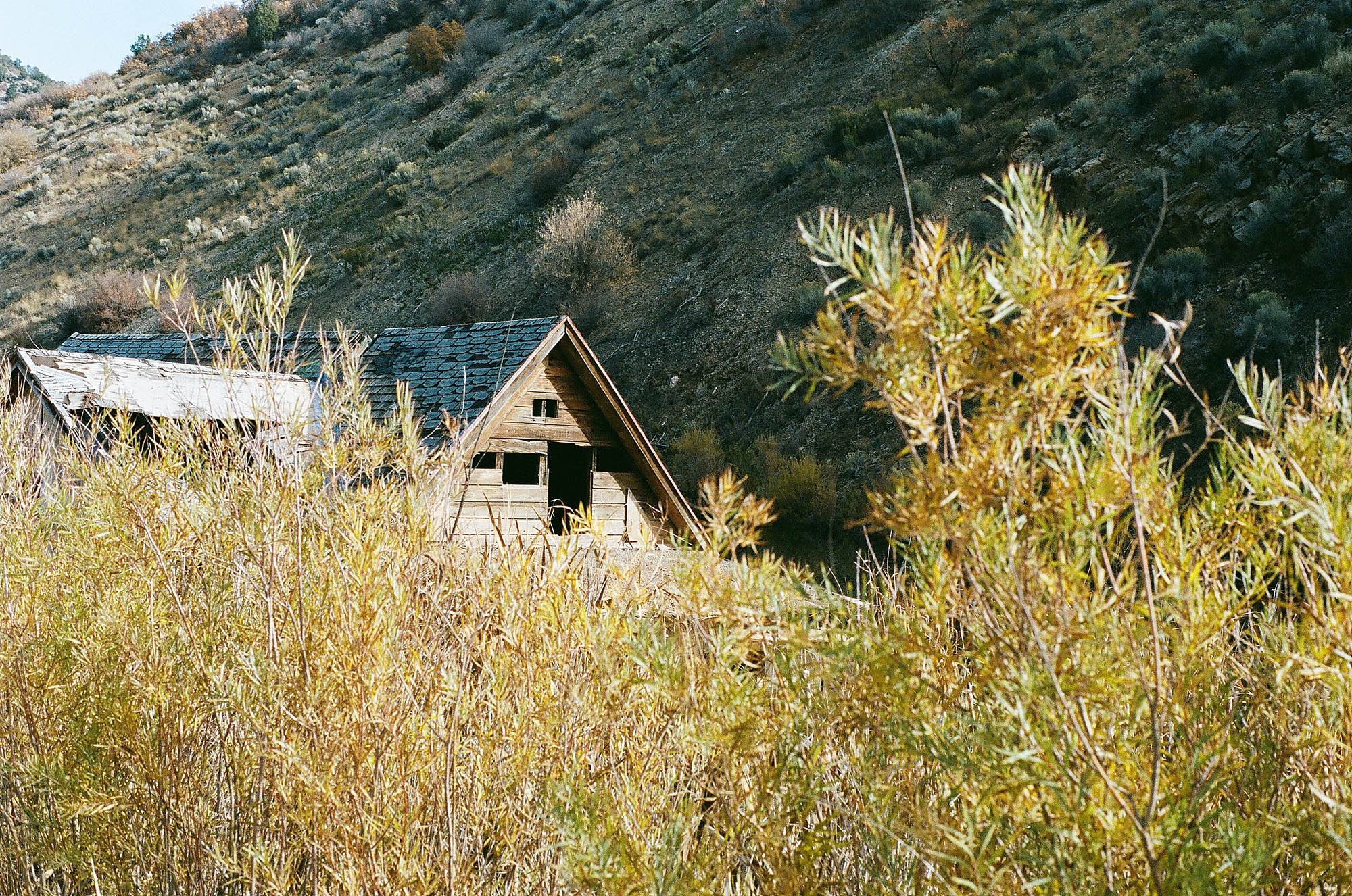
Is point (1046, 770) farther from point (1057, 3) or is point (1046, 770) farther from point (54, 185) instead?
point (54, 185)

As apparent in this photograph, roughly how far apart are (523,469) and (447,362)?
164 cm

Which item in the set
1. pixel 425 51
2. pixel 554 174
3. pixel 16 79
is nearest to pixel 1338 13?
pixel 554 174

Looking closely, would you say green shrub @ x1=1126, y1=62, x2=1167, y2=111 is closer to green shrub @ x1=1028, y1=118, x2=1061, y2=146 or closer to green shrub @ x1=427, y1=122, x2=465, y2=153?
green shrub @ x1=1028, y1=118, x2=1061, y2=146

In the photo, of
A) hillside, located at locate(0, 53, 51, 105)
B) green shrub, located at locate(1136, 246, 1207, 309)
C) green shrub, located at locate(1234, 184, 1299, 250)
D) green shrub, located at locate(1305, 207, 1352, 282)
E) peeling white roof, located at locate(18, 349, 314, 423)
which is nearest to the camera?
peeling white roof, located at locate(18, 349, 314, 423)

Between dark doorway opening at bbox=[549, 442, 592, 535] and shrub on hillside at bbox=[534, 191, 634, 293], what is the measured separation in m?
12.7

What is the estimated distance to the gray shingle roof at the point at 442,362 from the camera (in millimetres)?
10367

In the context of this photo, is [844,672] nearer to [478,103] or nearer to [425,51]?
[478,103]

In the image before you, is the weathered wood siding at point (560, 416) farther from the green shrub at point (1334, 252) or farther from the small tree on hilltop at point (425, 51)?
the small tree on hilltop at point (425, 51)

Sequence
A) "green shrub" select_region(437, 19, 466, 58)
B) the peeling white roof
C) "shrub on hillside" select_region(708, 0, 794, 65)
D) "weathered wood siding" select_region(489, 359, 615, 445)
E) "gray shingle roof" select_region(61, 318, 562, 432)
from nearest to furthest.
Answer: the peeling white roof < "gray shingle roof" select_region(61, 318, 562, 432) < "weathered wood siding" select_region(489, 359, 615, 445) < "shrub on hillside" select_region(708, 0, 794, 65) < "green shrub" select_region(437, 19, 466, 58)

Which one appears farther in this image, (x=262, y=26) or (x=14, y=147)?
(x=262, y=26)

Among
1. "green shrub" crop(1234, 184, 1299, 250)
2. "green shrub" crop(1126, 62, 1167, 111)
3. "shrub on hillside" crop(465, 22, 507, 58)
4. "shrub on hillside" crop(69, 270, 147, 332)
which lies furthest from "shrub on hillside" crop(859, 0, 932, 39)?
"shrub on hillside" crop(69, 270, 147, 332)

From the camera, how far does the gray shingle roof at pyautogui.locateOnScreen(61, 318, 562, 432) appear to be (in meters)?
10.4

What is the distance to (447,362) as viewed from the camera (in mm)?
11617

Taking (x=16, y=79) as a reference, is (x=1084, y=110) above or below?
below
